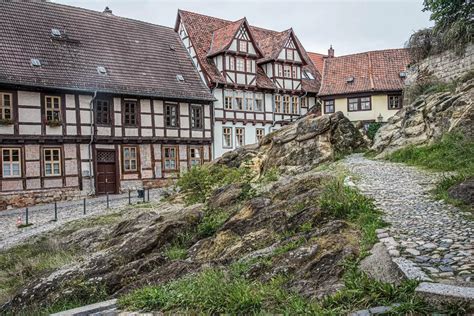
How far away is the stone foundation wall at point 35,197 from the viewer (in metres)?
22.4

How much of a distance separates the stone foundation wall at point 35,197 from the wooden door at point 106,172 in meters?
1.41

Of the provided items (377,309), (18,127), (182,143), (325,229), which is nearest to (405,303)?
(377,309)

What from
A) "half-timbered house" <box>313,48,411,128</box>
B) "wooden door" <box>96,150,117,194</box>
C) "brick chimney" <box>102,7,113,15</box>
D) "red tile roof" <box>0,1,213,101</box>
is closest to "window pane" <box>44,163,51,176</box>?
"wooden door" <box>96,150,117,194</box>

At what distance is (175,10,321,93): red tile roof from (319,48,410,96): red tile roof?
1577mm

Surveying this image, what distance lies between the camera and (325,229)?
7070 millimetres

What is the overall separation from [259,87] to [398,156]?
59.8 feet

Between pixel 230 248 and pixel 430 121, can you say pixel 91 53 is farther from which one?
pixel 230 248

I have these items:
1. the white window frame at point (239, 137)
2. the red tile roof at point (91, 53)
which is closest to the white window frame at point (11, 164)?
the red tile roof at point (91, 53)

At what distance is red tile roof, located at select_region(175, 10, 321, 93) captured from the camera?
31312 mm

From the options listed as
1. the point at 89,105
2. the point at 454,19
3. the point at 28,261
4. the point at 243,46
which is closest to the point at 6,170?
the point at 89,105

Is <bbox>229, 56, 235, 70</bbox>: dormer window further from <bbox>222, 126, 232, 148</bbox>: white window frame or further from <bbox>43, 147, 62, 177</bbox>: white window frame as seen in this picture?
<bbox>43, 147, 62, 177</bbox>: white window frame

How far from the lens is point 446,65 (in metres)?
18.0

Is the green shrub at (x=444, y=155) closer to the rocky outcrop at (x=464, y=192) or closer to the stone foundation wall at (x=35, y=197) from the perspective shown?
the rocky outcrop at (x=464, y=192)

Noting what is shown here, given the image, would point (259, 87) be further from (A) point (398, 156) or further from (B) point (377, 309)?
(B) point (377, 309)
